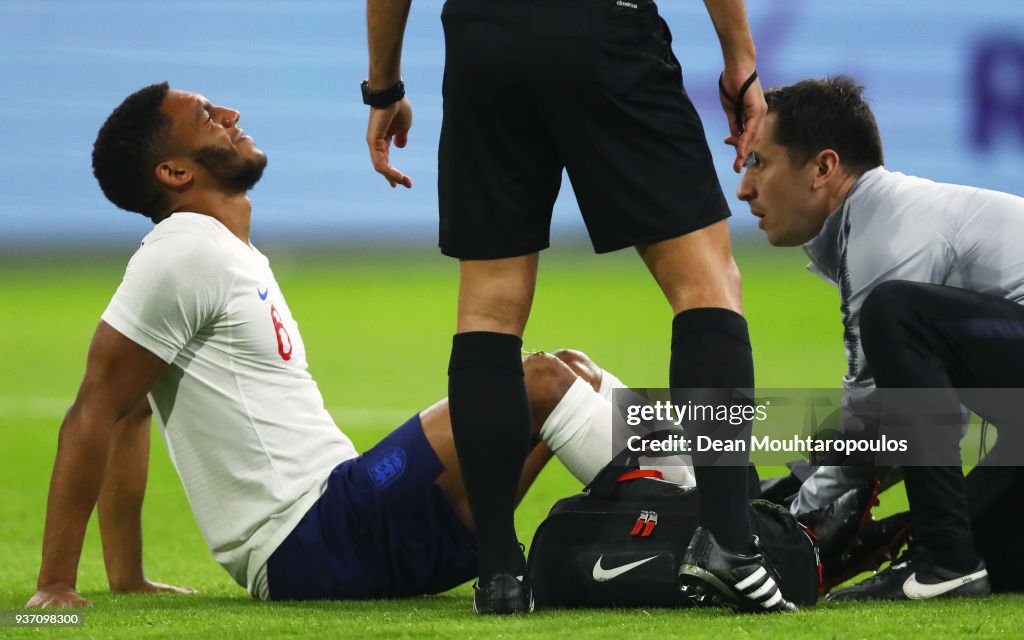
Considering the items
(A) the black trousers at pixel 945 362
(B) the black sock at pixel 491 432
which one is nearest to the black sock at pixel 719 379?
(B) the black sock at pixel 491 432

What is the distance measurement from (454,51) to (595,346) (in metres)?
5.62

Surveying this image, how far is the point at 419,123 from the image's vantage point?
10.4m

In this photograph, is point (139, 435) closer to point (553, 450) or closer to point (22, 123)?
point (553, 450)

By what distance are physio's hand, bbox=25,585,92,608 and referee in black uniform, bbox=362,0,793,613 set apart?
2.21ft

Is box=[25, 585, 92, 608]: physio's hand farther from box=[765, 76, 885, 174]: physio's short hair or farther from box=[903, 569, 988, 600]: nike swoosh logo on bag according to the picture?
box=[765, 76, 885, 174]: physio's short hair

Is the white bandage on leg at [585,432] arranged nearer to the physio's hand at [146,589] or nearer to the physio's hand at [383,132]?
the physio's hand at [383,132]

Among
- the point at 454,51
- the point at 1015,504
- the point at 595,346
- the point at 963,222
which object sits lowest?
the point at 595,346

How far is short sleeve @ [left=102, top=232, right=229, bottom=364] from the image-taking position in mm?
2217

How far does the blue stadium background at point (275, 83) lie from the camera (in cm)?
893

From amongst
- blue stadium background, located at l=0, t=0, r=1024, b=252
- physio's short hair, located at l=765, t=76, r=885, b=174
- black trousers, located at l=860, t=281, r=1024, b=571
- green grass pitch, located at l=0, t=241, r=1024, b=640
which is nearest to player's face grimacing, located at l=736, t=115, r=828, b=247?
physio's short hair, located at l=765, t=76, r=885, b=174

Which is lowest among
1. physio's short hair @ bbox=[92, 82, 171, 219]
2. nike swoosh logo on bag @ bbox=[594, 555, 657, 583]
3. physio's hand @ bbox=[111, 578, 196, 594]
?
physio's hand @ bbox=[111, 578, 196, 594]

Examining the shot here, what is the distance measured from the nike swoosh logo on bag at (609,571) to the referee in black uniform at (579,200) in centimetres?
14

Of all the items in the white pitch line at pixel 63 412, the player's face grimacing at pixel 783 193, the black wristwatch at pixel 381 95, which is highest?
the black wristwatch at pixel 381 95

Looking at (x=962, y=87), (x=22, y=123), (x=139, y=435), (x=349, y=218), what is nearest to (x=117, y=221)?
(x=22, y=123)
